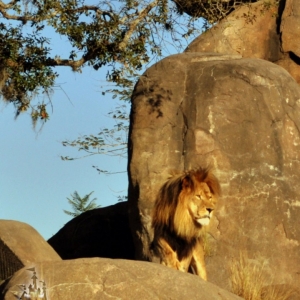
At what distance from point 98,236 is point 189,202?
509 cm

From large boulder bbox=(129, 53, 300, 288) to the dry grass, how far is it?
16 cm

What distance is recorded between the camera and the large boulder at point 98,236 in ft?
43.4

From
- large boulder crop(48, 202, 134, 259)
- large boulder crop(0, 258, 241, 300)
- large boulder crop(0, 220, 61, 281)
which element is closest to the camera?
large boulder crop(0, 258, 241, 300)

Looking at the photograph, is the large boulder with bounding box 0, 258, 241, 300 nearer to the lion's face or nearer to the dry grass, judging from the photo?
the lion's face

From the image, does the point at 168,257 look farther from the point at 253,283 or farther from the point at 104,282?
the point at 104,282

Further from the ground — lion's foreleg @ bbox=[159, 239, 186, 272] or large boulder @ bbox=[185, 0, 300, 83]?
large boulder @ bbox=[185, 0, 300, 83]

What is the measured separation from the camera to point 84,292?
643 centimetres

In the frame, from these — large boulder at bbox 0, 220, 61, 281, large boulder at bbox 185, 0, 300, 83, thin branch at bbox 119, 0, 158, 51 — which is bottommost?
large boulder at bbox 0, 220, 61, 281

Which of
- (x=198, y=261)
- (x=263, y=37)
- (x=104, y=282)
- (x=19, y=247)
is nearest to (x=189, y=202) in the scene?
(x=198, y=261)

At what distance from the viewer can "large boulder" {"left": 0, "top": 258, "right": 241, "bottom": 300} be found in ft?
21.0

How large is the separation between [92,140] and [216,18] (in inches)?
217

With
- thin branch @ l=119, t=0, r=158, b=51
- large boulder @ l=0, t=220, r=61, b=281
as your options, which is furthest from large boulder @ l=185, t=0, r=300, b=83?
large boulder @ l=0, t=220, r=61, b=281

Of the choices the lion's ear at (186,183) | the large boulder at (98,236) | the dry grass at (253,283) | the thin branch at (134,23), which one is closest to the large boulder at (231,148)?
the dry grass at (253,283)

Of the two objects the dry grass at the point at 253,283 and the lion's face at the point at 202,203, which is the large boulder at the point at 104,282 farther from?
the dry grass at the point at 253,283
